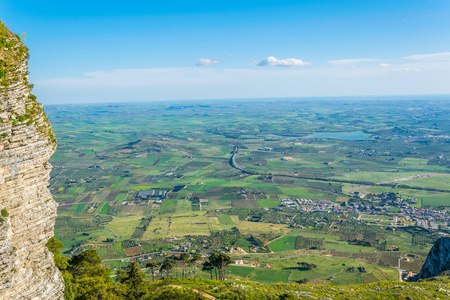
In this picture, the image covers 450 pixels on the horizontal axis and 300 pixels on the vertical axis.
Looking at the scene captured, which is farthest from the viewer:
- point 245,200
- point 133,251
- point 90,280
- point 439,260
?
point 245,200

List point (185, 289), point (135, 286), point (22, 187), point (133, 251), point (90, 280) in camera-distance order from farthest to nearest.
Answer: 1. point (133, 251)
2. point (135, 286)
3. point (185, 289)
4. point (90, 280)
5. point (22, 187)

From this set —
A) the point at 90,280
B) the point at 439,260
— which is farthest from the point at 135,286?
the point at 439,260

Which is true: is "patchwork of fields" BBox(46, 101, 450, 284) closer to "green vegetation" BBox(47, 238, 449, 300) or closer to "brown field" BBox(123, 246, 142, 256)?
"brown field" BBox(123, 246, 142, 256)

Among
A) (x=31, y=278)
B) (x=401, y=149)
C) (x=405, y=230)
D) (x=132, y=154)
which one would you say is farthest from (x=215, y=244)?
(x=401, y=149)

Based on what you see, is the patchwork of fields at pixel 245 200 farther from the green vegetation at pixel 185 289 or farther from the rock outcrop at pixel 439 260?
the green vegetation at pixel 185 289

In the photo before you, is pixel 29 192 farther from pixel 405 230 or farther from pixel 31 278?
pixel 405 230

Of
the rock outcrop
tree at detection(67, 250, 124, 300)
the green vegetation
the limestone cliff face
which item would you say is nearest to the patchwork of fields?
the rock outcrop

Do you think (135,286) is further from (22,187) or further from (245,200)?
(245,200)
